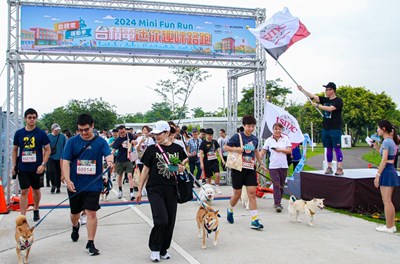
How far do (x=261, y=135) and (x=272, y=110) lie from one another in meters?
0.87

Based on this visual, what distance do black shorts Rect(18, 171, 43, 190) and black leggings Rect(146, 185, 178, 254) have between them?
2.88 metres

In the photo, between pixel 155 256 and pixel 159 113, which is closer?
pixel 155 256

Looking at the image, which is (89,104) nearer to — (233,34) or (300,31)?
(233,34)

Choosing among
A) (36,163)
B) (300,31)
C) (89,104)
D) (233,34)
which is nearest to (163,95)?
(89,104)

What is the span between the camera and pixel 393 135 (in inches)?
257

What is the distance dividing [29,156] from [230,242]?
3.90m

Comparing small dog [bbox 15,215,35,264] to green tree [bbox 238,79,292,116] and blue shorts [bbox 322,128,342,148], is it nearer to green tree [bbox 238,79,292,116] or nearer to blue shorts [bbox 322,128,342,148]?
blue shorts [bbox 322,128,342,148]

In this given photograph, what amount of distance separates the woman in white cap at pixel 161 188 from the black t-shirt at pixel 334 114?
14.0 feet

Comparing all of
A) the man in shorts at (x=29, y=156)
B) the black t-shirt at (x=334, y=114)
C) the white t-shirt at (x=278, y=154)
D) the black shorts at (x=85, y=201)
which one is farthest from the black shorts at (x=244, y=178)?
the man in shorts at (x=29, y=156)

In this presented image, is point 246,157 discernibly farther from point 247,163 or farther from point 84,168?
point 84,168

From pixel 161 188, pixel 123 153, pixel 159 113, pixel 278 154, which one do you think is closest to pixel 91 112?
pixel 159 113

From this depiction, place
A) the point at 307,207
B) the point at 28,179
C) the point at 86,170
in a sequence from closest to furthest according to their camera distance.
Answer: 1. the point at 86,170
2. the point at 28,179
3. the point at 307,207

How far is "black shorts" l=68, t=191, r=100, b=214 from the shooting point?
5.16 meters

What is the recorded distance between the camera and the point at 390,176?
6328 mm
